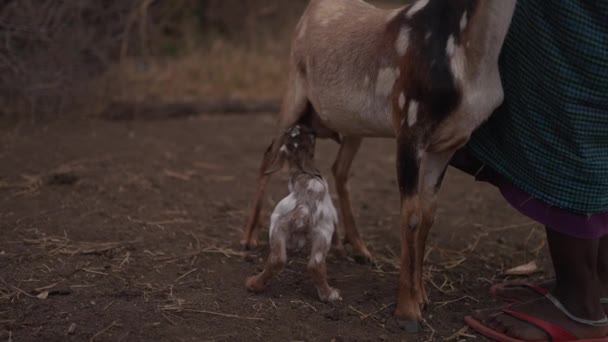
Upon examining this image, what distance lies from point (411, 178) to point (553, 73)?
807 millimetres

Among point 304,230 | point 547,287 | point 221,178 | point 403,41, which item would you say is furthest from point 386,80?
point 221,178

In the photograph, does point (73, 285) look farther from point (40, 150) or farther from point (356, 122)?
point (40, 150)

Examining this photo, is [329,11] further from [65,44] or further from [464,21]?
[65,44]

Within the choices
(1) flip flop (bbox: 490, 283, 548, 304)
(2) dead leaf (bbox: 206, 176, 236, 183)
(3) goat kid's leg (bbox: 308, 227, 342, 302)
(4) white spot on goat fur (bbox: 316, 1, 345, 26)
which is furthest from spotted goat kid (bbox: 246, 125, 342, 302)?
(2) dead leaf (bbox: 206, 176, 236, 183)

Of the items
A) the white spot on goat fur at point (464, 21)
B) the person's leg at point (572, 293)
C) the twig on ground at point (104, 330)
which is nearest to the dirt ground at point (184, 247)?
the twig on ground at point (104, 330)

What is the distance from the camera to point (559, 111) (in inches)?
133

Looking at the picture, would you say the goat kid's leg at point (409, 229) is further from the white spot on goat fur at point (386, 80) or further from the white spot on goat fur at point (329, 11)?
the white spot on goat fur at point (329, 11)

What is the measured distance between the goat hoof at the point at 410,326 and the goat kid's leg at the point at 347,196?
1.00 meters

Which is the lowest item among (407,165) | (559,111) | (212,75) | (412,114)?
(212,75)

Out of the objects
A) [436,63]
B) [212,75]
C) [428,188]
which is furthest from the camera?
[212,75]

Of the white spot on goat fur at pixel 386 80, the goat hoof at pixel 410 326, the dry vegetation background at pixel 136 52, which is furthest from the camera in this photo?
the dry vegetation background at pixel 136 52

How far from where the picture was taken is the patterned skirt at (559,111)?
3271 millimetres

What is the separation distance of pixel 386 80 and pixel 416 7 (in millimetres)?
391

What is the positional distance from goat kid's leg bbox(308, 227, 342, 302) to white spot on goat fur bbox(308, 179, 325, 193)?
223 millimetres
